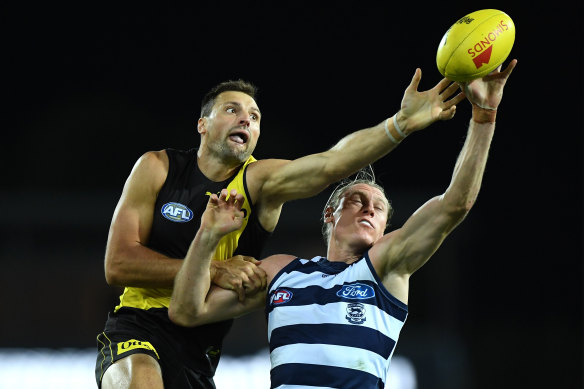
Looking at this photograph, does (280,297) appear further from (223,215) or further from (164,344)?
(164,344)

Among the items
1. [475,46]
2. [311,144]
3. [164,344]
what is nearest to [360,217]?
[475,46]

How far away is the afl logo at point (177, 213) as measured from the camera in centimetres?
395

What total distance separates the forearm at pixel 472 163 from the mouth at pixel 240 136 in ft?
4.19

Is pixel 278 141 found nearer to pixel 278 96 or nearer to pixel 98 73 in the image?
pixel 278 96

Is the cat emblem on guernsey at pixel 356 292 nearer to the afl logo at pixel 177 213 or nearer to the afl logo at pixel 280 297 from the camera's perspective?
the afl logo at pixel 280 297

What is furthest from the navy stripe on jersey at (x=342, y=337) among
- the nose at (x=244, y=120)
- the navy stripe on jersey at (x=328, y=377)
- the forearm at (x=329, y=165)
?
the nose at (x=244, y=120)

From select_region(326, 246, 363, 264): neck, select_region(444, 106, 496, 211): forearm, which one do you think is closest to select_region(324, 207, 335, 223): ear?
select_region(326, 246, 363, 264): neck

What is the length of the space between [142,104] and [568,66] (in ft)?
17.4

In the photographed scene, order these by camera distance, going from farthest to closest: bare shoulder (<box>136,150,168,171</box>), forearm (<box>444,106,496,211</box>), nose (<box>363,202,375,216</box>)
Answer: bare shoulder (<box>136,150,168,171</box>)
nose (<box>363,202,375,216</box>)
forearm (<box>444,106,496,211</box>)

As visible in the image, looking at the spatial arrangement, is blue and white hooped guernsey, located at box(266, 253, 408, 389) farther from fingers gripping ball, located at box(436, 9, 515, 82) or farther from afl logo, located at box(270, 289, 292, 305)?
fingers gripping ball, located at box(436, 9, 515, 82)

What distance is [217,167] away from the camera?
414cm

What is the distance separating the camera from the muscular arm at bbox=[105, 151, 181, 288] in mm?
3775

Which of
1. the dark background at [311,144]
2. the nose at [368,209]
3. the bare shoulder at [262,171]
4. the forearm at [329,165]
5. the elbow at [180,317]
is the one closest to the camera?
the forearm at [329,165]

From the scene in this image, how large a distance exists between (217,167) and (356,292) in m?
1.10
